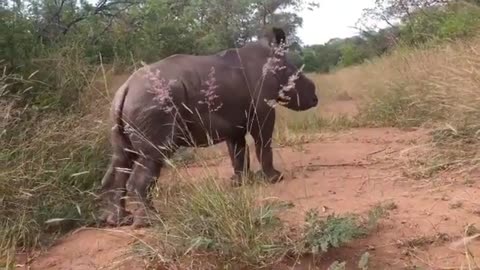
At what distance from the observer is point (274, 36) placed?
5723 millimetres

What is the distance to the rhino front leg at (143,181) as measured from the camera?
14.0ft

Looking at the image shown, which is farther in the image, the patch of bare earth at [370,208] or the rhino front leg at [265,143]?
the rhino front leg at [265,143]

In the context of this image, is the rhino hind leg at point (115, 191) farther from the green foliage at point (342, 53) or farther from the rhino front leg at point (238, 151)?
the green foliage at point (342, 53)

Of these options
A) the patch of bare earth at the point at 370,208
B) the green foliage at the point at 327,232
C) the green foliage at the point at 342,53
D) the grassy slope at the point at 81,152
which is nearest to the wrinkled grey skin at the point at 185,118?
the patch of bare earth at the point at 370,208

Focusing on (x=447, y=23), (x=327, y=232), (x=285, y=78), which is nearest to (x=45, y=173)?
(x=285, y=78)

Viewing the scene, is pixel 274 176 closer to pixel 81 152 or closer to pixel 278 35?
pixel 278 35

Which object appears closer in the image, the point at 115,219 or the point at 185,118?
the point at 115,219

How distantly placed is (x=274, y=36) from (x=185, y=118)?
1.52m

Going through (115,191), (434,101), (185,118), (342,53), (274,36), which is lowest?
(342,53)

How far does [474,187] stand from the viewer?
4047 mm

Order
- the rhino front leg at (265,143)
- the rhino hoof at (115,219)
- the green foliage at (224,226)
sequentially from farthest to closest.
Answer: the rhino front leg at (265,143) < the rhino hoof at (115,219) < the green foliage at (224,226)

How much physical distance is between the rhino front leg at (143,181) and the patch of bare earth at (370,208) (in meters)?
0.12

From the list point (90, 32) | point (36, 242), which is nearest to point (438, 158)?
point (36, 242)

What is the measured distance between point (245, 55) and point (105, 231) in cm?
199
